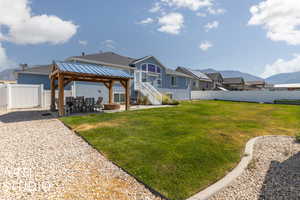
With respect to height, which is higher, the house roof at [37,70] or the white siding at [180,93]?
the house roof at [37,70]

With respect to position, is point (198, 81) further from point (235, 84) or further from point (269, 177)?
point (269, 177)

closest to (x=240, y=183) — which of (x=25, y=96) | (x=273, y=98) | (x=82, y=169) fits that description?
(x=82, y=169)

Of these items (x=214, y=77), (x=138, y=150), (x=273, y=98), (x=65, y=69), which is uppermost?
(x=214, y=77)

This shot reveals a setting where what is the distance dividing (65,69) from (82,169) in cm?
684

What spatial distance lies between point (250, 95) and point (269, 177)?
23317 millimetres

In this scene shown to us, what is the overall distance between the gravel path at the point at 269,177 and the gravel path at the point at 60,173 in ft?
A: 5.37

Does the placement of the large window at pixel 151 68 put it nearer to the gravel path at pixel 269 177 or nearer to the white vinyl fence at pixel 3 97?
the white vinyl fence at pixel 3 97

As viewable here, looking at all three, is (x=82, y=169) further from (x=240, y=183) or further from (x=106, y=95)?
(x=106, y=95)

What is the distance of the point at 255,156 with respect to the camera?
396 cm

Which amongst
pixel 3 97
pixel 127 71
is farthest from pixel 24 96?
pixel 127 71

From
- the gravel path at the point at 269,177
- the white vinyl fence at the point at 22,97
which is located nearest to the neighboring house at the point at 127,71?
the white vinyl fence at the point at 22,97

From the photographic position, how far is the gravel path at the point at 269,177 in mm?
2527

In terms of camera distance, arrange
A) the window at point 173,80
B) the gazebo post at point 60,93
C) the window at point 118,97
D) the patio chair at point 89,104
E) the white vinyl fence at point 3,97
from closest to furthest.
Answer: the gazebo post at point 60,93
the patio chair at point 89,104
the white vinyl fence at point 3,97
the window at point 118,97
the window at point 173,80

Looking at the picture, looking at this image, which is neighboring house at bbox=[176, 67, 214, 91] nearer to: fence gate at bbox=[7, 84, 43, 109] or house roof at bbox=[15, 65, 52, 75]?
house roof at bbox=[15, 65, 52, 75]
